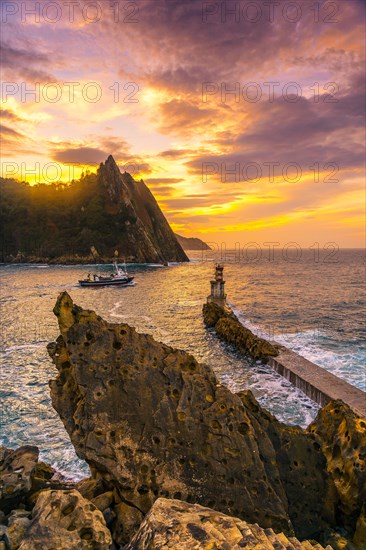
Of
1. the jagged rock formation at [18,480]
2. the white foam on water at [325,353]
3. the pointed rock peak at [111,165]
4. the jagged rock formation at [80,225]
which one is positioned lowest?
the white foam on water at [325,353]

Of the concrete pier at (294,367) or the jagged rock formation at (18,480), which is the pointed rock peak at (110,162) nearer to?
the concrete pier at (294,367)

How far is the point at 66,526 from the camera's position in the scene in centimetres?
453

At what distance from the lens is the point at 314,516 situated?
693 centimetres

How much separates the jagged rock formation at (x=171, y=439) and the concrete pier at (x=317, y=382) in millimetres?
6992

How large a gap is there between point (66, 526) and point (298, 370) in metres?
16.0

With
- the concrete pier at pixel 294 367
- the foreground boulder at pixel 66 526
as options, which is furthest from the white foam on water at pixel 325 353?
the foreground boulder at pixel 66 526

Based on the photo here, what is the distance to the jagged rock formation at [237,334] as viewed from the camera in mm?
22094

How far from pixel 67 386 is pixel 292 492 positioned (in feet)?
16.5

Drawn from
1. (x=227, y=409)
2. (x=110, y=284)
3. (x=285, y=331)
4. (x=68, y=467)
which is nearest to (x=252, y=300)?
(x=285, y=331)

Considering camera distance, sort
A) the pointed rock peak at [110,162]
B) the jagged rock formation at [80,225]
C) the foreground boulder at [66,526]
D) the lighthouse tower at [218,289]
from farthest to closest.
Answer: the pointed rock peak at [110,162], the jagged rock formation at [80,225], the lighthouse tower at [218,289], the foreground boulder at [66,526]

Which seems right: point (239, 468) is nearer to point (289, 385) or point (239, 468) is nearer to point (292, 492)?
point (292, 492)

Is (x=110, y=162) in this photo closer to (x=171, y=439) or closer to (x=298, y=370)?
(x=298, y=370)

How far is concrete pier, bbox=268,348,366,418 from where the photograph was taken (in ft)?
46.5

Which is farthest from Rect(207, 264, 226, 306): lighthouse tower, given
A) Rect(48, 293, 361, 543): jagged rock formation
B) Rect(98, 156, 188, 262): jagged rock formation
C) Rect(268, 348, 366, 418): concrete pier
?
Rect(98, 156, 188, 262): jagged rock formation
